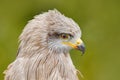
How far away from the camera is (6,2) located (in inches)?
585

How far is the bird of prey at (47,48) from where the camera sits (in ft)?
28.4

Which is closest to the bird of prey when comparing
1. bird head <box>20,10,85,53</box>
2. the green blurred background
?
bird head <box>20,10,85,53</box>

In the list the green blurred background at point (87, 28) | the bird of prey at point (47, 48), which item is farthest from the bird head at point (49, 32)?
the green blurred background at point (87, 28)

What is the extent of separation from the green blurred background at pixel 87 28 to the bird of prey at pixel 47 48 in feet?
12.5

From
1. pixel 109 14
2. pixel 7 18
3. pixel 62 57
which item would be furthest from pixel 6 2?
pixel 62 57

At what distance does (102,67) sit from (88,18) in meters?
0.95

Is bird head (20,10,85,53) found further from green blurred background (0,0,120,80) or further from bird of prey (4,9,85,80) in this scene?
green blurred background (0,0,120,80)

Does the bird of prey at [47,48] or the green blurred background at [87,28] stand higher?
the green blurred background at [87,28]

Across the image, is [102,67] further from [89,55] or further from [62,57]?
[62,57]

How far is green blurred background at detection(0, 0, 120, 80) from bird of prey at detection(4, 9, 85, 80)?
382cm

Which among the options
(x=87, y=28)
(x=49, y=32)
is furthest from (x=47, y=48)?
(x=87, y=28)

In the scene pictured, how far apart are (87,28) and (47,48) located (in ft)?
17.1

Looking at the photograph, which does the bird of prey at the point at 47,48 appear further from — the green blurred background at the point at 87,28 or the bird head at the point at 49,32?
the green blurred background at the point at 87,28

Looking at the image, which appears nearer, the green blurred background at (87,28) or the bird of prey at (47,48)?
the bird of prey at (47,48)
